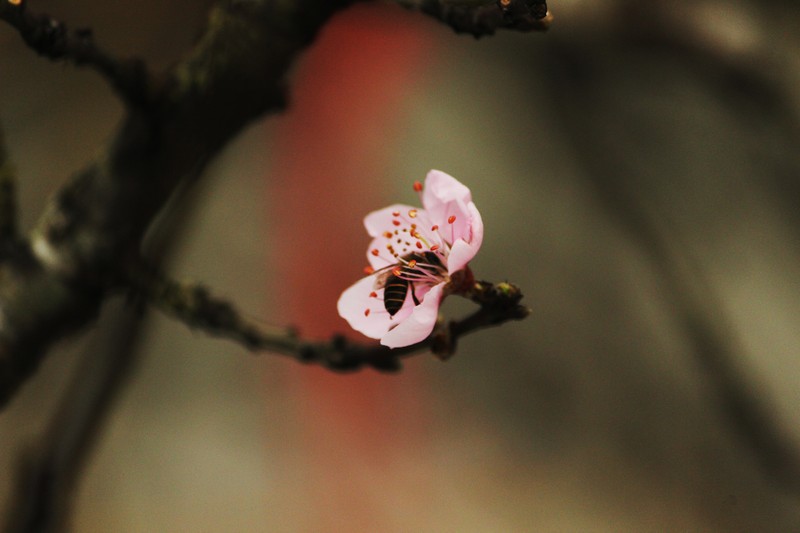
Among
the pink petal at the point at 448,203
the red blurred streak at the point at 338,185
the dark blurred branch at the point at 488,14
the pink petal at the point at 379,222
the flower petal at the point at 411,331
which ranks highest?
the dark blurred branch at the point at 488,14

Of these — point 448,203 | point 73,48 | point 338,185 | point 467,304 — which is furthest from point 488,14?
point 338,185

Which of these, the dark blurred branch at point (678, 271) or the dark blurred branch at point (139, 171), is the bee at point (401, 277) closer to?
the dark blurred branch at point (139, 171)

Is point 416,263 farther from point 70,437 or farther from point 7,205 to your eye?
point 70,437

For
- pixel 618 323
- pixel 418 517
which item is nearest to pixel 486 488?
pixel 418 517

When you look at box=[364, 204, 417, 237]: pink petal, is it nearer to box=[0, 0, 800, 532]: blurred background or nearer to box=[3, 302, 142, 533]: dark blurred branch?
box=[3, 302, 142, 533]: dark blurred branch

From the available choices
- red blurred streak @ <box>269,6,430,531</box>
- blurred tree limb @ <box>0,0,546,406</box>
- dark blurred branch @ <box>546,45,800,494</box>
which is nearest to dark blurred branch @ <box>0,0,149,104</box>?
blurred tree limb @ <box>0,0,546,406</box>

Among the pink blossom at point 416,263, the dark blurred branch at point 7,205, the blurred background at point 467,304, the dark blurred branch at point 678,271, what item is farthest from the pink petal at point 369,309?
the blurred background at point 467,304
